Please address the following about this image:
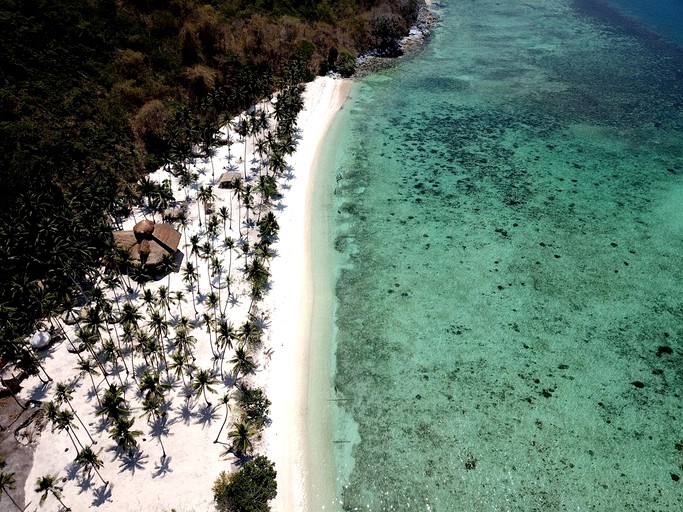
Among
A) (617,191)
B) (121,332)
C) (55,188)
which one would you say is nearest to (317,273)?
(121,332)

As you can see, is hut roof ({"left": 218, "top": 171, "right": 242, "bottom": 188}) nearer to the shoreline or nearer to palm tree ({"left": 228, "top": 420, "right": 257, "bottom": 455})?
the shoreline

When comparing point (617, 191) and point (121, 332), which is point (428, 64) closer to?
point (617, 191)

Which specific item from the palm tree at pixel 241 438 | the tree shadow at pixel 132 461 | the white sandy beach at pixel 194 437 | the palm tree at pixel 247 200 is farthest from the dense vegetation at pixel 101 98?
the palm tree at pixel 241 438

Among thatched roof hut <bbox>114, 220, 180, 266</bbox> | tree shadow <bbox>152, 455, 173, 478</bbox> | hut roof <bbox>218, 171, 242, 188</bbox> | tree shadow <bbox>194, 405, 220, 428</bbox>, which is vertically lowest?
tree shadow <bbox>152, 455, 173, 478</bbox>

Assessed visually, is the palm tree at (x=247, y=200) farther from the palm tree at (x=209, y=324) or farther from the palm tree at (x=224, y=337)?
the palm tree at (x=224, y=337)

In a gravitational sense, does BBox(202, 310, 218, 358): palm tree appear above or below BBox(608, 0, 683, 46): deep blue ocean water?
below

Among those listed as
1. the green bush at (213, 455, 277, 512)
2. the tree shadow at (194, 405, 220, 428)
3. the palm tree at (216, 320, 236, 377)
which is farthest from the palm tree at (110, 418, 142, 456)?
the palm tree at (216, 320, 236, 377)
